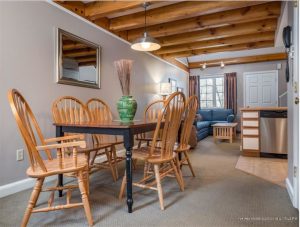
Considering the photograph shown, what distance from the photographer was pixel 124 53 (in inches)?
161

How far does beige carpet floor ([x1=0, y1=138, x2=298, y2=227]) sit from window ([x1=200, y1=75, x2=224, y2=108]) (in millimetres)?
5556

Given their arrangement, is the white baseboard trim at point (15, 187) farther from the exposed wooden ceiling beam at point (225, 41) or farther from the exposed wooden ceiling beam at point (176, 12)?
the exposed wooden ceiling beam at point (225, 41)

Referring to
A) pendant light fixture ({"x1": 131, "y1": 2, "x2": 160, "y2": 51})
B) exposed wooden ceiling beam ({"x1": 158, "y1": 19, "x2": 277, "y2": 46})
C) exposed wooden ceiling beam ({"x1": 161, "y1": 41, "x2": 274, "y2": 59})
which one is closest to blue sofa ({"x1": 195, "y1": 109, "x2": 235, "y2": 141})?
exposed wooden ceiling beam ({"x1": 161, "y1": 41, "x2": 274, "y2": 59})

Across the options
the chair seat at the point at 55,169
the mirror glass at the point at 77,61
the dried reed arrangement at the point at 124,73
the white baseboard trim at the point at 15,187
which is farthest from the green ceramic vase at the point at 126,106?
the white baseboard trim at the point at 15,187

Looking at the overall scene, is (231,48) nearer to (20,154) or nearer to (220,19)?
(220,19)

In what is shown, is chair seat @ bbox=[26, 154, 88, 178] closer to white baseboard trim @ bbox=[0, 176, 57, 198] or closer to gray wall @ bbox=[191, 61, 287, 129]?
white baseboard trim @ bbox=[0, 176, 57, 198]

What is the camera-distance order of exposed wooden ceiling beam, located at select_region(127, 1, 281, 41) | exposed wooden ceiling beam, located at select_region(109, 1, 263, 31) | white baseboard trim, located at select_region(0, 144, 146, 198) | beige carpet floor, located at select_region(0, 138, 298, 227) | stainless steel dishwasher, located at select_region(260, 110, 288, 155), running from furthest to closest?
1. stainless steel dishwasher, located at select_region(260, 110, 288, 155)
2. exposed wooden ceiling beam, located at select_region(127, 1, 281, 41)
3. exposed wooden ceiling beam, located at select_region(109, 1, 263, 31)
4. white baseboard trim, located at select_region(0, 144, 146, 198)
5. beige carpet floor, located at select_region(0, 138, 298, 227)

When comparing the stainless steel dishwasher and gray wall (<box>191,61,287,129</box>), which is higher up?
gray wall (<box>191,61,287,129</box>)

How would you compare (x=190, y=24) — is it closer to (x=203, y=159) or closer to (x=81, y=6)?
(x=81, y=6)

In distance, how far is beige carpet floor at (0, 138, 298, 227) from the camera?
1.55 metres

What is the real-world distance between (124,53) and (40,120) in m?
2.21

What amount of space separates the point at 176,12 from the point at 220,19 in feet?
2.75

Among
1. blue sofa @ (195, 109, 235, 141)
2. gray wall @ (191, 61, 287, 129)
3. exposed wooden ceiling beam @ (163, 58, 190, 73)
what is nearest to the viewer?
exposed wooden ceiling beam @ (163, 58, 190, 73)

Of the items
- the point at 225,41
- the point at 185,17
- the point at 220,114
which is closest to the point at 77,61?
the point at 185,17
